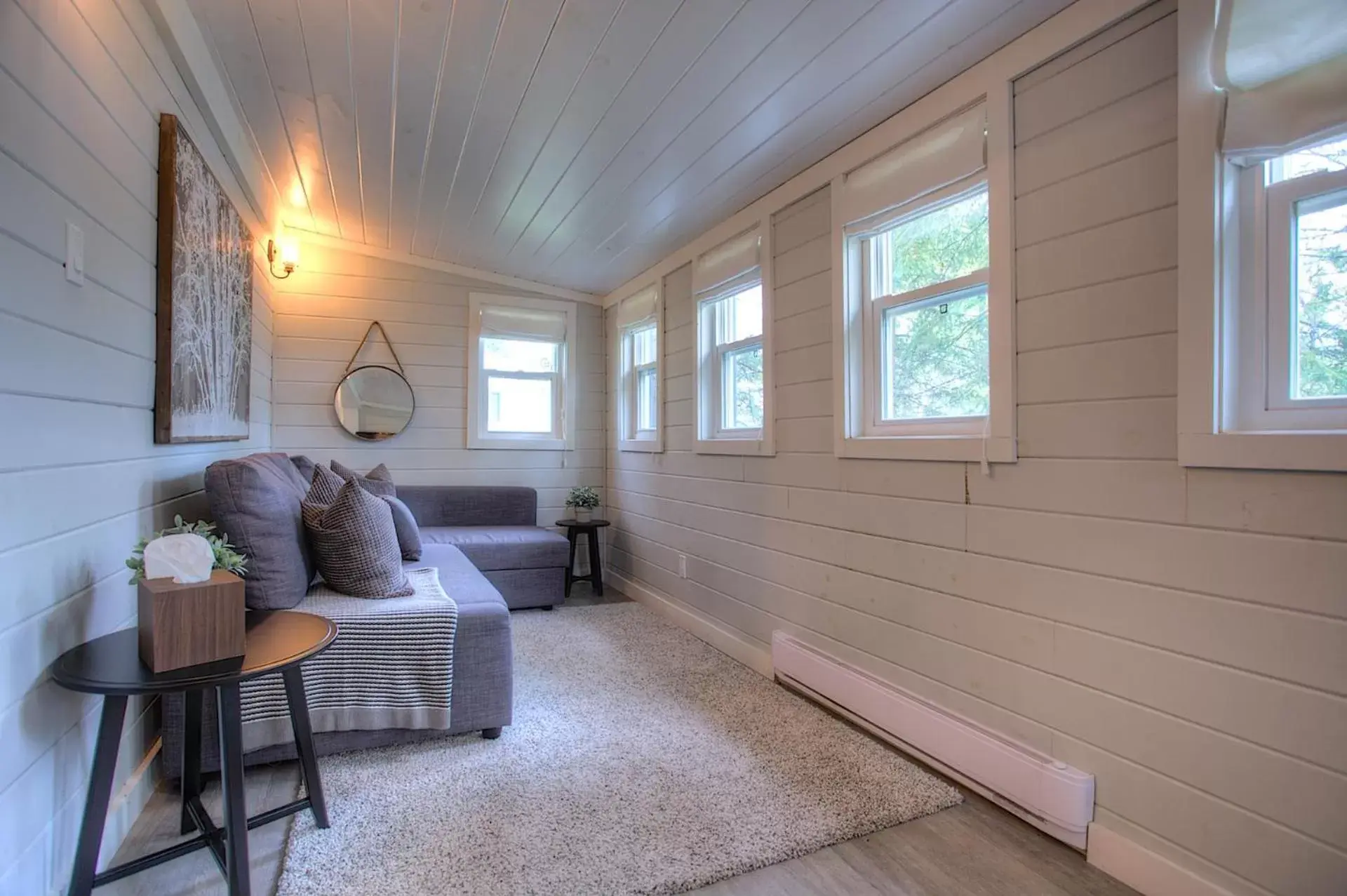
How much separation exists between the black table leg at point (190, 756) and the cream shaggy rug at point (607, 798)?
11.0 inches

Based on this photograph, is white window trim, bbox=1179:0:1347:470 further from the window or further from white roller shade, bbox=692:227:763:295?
the window

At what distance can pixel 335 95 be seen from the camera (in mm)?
2453

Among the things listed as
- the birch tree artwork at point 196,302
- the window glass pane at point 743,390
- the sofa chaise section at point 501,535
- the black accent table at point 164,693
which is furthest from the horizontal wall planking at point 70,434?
the window glass pane at point 743,390

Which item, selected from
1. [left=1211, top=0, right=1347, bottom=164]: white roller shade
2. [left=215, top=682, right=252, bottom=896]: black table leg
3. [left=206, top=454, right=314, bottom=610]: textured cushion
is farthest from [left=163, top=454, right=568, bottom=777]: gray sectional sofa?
[left=1211, top=0, right=1347, bottom=164]: white roller shade

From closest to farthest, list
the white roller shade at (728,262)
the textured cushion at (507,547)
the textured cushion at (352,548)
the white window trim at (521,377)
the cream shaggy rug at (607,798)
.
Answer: the cream shaggy rug at (607,798) < the textured cushion at (352,548) < the white roller shade at (728,262) < the textured cushion at (507,547) < the white window trim at (521,377)

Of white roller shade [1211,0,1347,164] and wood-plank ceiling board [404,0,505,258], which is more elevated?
wood-plank ceiling board [404,0,505,258]

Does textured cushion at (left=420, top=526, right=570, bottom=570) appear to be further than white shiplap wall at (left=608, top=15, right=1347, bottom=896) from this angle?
Yes

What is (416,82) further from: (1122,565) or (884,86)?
(1122,565)

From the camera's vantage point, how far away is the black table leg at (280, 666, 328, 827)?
5.57 ft

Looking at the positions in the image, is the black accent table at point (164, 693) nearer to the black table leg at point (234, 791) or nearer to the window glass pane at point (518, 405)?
the black table leg at point (234, 791)

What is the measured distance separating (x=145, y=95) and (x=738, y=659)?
3.04 meters

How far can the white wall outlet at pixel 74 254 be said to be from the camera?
55.0 inches

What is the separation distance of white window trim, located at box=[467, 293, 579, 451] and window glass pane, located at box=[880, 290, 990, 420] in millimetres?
3058

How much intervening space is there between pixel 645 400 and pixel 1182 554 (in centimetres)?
347
